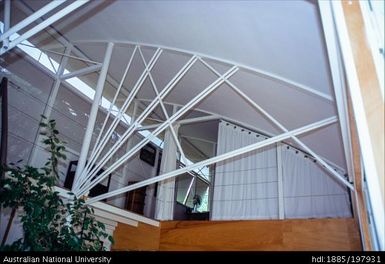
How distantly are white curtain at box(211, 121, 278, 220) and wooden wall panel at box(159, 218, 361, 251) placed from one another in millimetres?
1105

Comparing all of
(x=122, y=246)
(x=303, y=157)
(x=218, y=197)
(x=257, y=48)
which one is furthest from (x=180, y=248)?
→ (x=257, y=48)

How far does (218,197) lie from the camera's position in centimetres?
682

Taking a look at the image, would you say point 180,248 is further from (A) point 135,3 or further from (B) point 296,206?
(A) point 135,3

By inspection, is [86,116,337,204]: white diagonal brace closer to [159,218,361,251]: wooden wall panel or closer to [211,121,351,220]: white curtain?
[159,218,361,251]: wooden wall panel

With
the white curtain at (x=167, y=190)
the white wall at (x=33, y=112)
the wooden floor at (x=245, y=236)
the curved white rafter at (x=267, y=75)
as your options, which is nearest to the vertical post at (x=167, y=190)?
the white curtain at (x=167, y=190)

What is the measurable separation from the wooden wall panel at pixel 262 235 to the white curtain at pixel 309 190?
4.00ft

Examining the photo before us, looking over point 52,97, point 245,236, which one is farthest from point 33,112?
point 245,236

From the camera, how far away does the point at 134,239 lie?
582 centimetres

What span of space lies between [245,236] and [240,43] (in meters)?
3.34

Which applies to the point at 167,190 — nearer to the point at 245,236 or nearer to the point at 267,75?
the point at 245,236

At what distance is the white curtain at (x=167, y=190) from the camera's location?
21.3 feet

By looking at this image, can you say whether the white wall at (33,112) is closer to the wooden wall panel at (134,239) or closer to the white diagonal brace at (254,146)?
the wooden wall panel at (134,239)

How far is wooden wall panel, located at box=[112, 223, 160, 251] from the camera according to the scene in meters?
5.77

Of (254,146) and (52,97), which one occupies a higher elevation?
(52,97)
